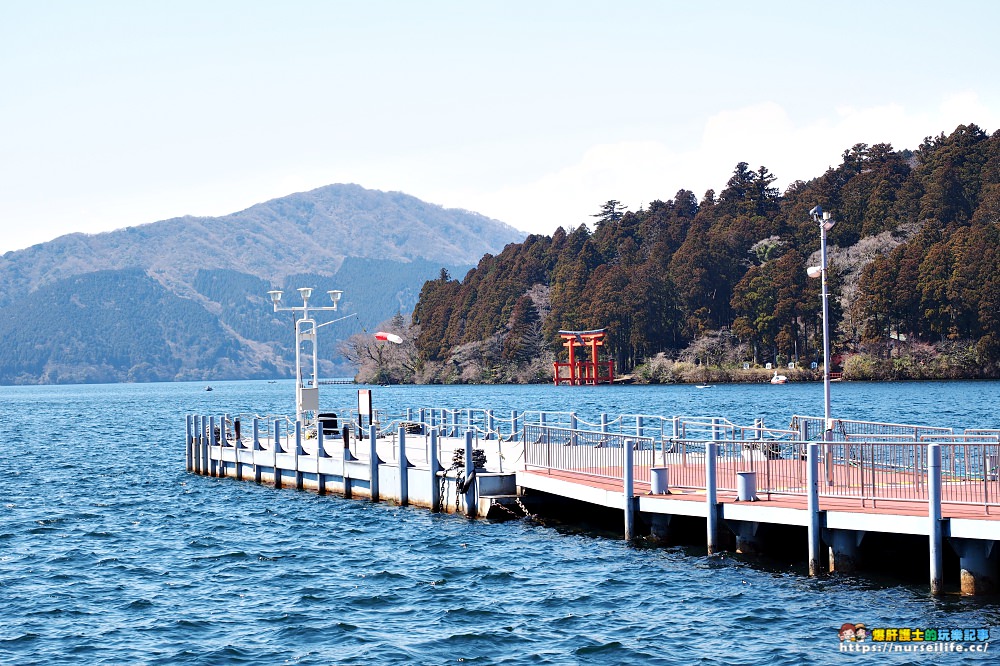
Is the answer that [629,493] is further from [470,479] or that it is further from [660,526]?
[470,479]

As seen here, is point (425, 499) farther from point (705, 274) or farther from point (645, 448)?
point (705, 274)

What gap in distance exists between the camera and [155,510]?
36344 millimetres

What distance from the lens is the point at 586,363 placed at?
161 meters

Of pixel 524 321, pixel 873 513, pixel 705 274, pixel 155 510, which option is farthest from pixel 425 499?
pixel 524 321

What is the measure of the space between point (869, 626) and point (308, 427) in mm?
26631

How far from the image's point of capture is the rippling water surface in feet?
61.3

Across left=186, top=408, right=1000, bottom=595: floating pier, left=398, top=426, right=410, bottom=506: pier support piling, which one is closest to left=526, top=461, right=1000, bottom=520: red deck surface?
left=186, top=408, right=1000, bottom=595: floating pier

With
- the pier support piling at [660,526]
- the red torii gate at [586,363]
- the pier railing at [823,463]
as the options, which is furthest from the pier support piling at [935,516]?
the red torii gate at [586,363]

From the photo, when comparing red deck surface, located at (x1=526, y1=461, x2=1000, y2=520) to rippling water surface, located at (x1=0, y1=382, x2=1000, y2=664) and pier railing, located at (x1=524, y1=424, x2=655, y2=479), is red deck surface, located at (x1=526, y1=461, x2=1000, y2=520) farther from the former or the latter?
pier railing, located at (x1=524, y1=424, x2=655, y2=479)

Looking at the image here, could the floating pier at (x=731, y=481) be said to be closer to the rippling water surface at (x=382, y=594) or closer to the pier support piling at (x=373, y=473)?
the pier support piling at (x=373, y=473)

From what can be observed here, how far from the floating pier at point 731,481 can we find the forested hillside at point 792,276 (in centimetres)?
10143

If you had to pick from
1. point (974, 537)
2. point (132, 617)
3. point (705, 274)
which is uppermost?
point (705, 274)

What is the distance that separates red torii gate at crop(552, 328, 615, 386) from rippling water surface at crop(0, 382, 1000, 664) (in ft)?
408

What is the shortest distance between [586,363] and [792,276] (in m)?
33.1
